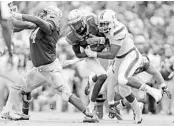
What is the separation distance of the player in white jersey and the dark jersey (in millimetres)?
685

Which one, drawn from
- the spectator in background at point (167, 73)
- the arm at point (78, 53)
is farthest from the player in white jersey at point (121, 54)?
the spectator in background at point (167, 73)

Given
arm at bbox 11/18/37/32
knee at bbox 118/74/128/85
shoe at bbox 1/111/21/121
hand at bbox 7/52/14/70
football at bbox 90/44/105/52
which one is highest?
arm at bbox 11/18/37/32

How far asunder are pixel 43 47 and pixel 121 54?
1.44 m

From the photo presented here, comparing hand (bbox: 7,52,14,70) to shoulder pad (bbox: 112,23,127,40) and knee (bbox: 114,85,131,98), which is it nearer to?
shoulder pad (bbox: 112,23,127,40)

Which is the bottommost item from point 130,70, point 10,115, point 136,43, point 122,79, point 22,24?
point 10,115

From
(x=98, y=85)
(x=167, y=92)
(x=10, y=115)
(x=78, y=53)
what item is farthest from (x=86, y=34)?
(x=167, y=92)

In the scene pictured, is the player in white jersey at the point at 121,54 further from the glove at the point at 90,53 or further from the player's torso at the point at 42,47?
the player's torso at the point at 42,47

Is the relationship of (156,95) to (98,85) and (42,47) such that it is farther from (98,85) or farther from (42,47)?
(42,47)

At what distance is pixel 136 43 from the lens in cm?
1681

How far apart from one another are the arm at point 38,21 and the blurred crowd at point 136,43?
18.0ft

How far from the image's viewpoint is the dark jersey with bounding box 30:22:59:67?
11.2 m

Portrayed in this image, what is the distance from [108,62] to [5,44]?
10.6 ft

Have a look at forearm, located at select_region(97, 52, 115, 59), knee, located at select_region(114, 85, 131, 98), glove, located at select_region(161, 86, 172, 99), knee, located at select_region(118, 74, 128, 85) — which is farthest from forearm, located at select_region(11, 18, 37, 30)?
glove, located at select_region(161, 86, 172, 99)

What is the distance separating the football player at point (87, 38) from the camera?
1138 cm
